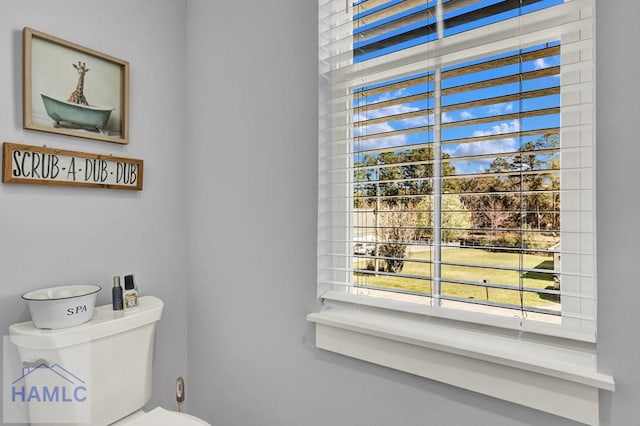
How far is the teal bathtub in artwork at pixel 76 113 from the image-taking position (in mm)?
1253

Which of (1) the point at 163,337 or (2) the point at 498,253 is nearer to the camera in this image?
(2) the point at 498,253

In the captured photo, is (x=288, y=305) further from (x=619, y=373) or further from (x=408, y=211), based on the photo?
(x=619, y=373)

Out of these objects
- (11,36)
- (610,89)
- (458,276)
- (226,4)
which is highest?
(226,4)

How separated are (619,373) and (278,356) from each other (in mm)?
1009

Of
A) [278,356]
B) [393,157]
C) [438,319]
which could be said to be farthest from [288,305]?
[393,157]

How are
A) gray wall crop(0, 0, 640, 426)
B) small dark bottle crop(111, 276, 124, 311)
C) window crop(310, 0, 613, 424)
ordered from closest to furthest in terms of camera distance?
1. window crop(310, 0, 613, 424)
2. gray wall crop(0, 0, 640, 426)
3. small dark bottle crop(111, 276, 124, 311)

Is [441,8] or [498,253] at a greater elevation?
[441,8]

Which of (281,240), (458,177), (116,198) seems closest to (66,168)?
(116,198)

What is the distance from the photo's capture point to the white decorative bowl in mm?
1103

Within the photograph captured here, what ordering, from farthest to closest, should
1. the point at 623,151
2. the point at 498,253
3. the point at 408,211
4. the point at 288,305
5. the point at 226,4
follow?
the point at 226,4
the point at 288,305
the point at 408,211
the point at 498,253
the point at 623,151

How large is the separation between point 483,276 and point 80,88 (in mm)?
1515

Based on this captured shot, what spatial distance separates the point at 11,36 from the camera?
1171mm

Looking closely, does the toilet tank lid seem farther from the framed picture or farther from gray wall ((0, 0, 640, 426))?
the framed picture

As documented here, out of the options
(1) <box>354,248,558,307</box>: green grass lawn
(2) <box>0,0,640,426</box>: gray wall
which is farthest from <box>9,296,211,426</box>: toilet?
(1) <box>354,248,558,307</box>: green grass lawn
